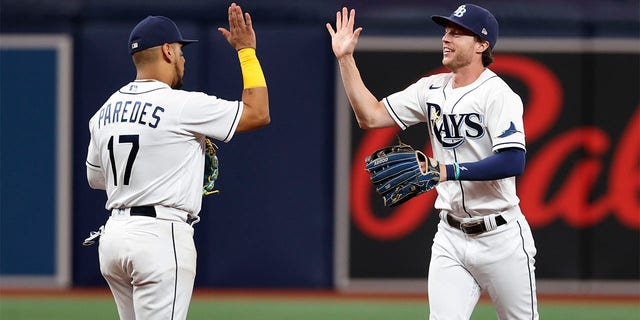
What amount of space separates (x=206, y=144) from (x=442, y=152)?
46.8 inches

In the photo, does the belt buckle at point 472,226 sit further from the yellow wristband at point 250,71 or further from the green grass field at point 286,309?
the green grass field at point 286,309

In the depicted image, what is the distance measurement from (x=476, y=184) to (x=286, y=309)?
416 centimetres

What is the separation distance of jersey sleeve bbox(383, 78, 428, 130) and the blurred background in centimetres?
449

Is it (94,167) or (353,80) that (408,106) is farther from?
(94,167)

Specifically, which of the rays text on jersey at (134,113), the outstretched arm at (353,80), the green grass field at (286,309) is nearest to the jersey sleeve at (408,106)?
the outstretched arm at (353,80)

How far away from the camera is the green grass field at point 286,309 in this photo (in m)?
8.61

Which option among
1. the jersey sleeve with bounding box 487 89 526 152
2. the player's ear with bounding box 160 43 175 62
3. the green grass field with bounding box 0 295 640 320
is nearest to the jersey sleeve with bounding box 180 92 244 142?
the player's ear with bounding box 160 43 175 62

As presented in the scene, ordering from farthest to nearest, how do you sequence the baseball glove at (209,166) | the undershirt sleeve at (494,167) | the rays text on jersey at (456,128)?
the rays text on jersey at (456,128) < the baseball glove at (209,166) < the undershirt sleeve at (494,167)

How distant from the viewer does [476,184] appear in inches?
205

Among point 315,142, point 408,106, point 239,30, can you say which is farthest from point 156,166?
point 315,142

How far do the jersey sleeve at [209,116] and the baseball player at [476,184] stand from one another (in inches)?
40.7

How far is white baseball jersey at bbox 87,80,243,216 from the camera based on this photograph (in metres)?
4.64

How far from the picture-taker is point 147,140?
182 inches

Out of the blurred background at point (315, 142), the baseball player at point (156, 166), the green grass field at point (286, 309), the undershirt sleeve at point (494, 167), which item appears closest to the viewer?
the baseball player at point (156, 166)
